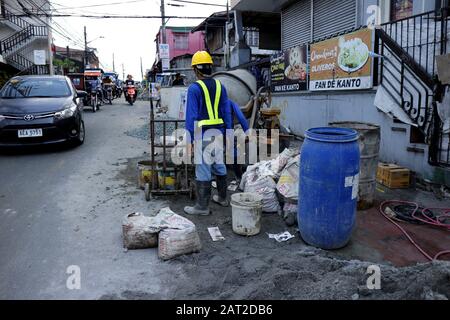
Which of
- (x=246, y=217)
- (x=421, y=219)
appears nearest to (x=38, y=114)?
(x=246, y=217)

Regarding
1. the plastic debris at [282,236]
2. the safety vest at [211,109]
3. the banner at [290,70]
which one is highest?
the banner at [290,70]

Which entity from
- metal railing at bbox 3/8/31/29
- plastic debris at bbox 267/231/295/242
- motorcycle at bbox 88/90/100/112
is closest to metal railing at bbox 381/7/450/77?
plastic debris at bbox 267/231/295/242

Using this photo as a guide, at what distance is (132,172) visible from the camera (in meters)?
6.91

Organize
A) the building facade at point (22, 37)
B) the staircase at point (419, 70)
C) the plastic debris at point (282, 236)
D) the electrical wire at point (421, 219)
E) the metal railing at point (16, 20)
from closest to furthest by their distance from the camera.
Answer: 1. the electrical wire at point (421, 219)
2. the plastic debris at point (282, 236)
3. the staircase at point (419, 70)
4. the metal railing at point (16, 20)
5. the building facade at point (22, 37)

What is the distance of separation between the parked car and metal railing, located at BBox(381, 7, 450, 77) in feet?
21.9

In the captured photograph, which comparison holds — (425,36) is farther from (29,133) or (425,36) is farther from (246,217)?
(29,133)

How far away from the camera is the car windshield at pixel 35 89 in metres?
8.58

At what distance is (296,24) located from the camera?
13.4 metres

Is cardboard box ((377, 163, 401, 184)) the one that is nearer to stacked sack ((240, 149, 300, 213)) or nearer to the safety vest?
stacked sack ((240, 149, 300, 213))

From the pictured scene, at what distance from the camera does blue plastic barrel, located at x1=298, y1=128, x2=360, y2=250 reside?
3.48 metres

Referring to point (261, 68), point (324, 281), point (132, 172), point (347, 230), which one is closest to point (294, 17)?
point (261, 68)

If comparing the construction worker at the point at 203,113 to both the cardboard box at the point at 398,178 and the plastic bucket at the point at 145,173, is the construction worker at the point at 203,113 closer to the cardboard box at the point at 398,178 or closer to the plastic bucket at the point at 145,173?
the plastic bucket at the point at 145,173

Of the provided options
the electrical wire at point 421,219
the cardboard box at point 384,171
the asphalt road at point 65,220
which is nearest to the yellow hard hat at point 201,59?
the asphalt road at point 65,220

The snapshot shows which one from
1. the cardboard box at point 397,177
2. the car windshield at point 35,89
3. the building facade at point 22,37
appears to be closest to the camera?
the cardboard box at point 397,177
